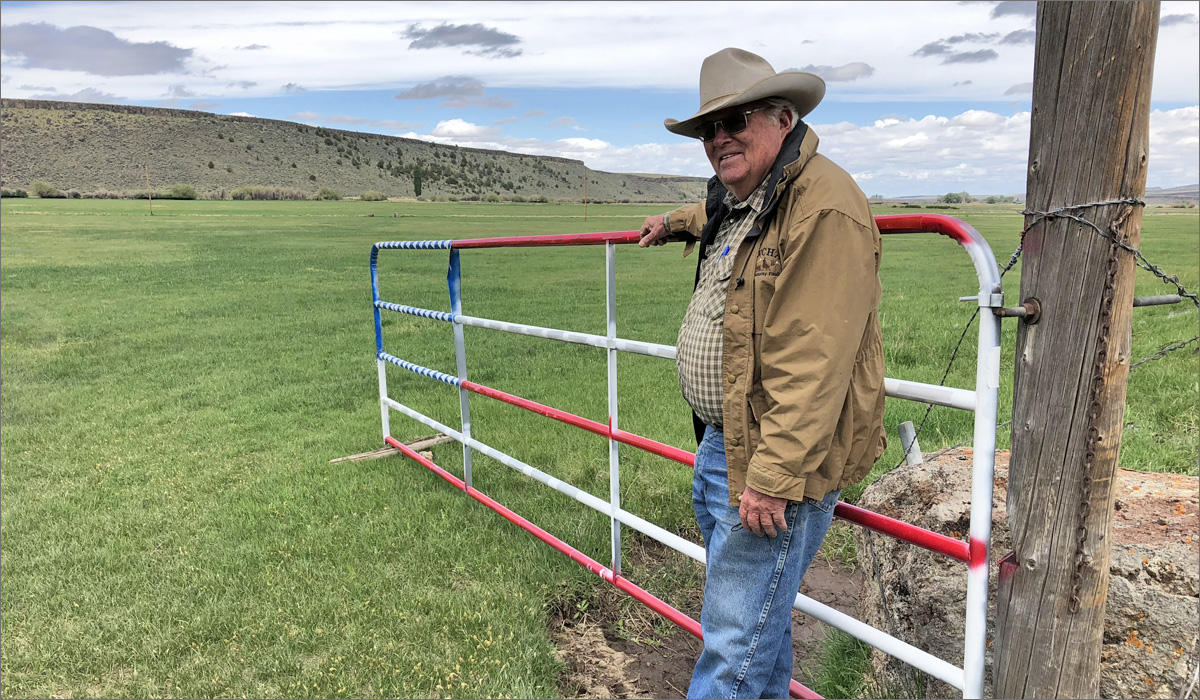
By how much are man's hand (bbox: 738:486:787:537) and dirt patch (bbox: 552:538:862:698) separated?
4.90 feet

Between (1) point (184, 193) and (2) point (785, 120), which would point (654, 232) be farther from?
(1) point (184, 193)

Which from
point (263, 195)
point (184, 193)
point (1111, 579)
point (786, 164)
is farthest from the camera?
point (263, 195)

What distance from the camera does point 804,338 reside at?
1.64 metres

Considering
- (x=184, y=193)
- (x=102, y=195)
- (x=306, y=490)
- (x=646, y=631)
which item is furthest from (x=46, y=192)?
(x=646, y=631)

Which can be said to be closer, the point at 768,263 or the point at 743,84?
the point at 768,263

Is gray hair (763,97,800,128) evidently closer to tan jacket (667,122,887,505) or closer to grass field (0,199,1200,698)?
tan jacket (667,122,887,505)

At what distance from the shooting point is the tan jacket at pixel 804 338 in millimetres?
1639

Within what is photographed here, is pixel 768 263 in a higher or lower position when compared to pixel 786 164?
lower

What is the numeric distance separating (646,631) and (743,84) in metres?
2.48

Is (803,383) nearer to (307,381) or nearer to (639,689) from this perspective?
(639,689)

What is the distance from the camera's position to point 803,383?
5.41 feet

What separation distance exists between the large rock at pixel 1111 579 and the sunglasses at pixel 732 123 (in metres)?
1.23

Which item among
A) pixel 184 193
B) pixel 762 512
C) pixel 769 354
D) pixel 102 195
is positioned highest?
pixel 184 193

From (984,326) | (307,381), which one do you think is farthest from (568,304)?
(984,326)
